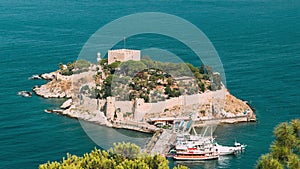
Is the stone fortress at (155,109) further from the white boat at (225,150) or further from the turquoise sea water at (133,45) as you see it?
the white boat at (225,150)

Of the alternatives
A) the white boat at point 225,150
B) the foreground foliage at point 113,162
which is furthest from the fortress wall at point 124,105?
the foreground foliage at point 113,162

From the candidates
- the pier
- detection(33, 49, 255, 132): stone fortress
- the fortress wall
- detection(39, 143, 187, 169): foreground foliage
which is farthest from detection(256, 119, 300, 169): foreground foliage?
the fortress wall

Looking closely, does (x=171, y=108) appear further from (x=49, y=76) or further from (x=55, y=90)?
(x=49, y=76)

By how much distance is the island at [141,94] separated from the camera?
49.3 m

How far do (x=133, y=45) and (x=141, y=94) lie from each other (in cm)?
2574

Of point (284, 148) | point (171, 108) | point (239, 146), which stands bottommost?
point (239, 146)

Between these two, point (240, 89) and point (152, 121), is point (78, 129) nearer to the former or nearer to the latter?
point (152, 121)

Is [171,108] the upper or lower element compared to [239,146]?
upper

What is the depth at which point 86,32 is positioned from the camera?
289ft

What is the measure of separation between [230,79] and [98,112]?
50.5 ft

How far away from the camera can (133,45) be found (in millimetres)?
76250

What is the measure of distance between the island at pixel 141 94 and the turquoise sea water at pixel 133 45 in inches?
62.1

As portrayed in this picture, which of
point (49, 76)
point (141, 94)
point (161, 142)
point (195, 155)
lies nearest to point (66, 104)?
point (141, 94)

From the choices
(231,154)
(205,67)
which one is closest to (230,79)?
(205,67)
